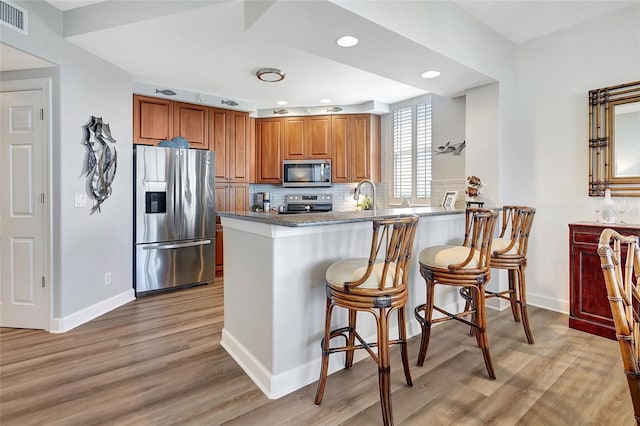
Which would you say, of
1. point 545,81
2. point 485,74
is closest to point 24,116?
point 485,74

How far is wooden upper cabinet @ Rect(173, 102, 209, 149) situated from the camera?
4203mm

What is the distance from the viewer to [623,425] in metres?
1.54

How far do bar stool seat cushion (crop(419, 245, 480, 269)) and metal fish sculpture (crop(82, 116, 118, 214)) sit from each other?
9.87 ft

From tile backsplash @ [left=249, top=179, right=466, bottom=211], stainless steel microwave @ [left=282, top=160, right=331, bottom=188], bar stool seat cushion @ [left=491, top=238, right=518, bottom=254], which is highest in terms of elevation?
stainless steel microwave @ [left=282, top=160, right=331, bottom=188]

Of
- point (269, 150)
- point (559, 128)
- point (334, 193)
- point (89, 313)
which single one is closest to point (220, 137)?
point (269, 150)

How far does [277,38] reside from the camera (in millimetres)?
2283

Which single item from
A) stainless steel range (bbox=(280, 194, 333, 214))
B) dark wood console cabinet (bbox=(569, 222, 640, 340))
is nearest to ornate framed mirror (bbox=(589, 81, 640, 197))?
dark wood console cabinet (bbox=(569, 222, 640, 340))

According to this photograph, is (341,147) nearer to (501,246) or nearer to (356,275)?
(501,246)

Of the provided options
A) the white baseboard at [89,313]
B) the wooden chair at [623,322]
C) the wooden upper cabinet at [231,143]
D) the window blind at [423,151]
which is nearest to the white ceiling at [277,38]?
the wooden upper cabinet at [231,143]

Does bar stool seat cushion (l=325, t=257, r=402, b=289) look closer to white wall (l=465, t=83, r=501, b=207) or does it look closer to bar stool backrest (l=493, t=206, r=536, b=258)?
bar stool backrest (l=493, t=206, r=536, b=258)

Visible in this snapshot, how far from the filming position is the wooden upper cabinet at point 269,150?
5.21 meters

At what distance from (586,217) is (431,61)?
199 centimetres

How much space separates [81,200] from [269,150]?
284 cm

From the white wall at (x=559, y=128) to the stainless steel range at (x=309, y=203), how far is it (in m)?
2.77
